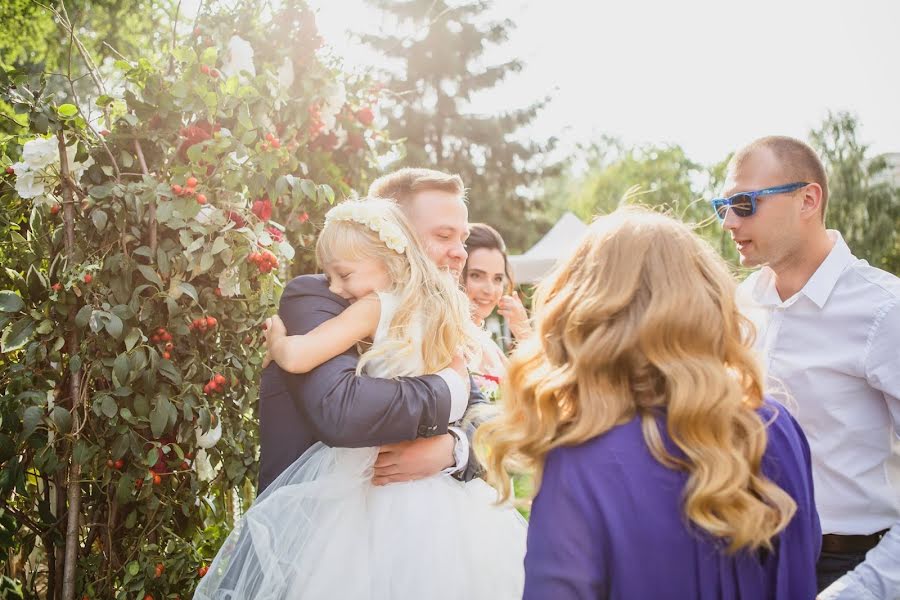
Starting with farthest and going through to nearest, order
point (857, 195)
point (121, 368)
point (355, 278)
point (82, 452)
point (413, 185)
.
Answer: point (857, 195) → point (413, 185) → point (82, 452) → point (121, 368) → point (355, 278)

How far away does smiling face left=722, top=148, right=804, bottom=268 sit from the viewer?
2428mm

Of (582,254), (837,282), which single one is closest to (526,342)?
(582,254)

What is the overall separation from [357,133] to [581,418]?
7.98 feet

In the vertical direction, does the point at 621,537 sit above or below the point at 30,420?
below

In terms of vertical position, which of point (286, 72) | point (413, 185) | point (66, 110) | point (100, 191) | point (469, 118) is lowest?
point (413, 185)

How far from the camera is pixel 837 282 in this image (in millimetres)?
2305

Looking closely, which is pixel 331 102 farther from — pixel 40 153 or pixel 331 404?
pixel 331 404

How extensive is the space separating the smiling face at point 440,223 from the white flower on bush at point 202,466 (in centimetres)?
111

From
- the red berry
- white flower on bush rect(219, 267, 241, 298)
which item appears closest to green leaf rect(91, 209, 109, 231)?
white flower on bush rect(219, 267, 241, 298)

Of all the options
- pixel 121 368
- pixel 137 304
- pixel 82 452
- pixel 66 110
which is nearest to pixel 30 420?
pixel 82 452

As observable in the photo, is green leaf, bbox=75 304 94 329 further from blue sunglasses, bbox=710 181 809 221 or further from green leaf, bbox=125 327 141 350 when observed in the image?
blue sunglasses, bbox=710 181 809 221

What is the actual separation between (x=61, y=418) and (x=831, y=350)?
2439mm

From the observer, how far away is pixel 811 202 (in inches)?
96.3

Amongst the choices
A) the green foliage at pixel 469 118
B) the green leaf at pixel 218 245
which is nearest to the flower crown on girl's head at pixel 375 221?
the green leaf at pixel 218 245
